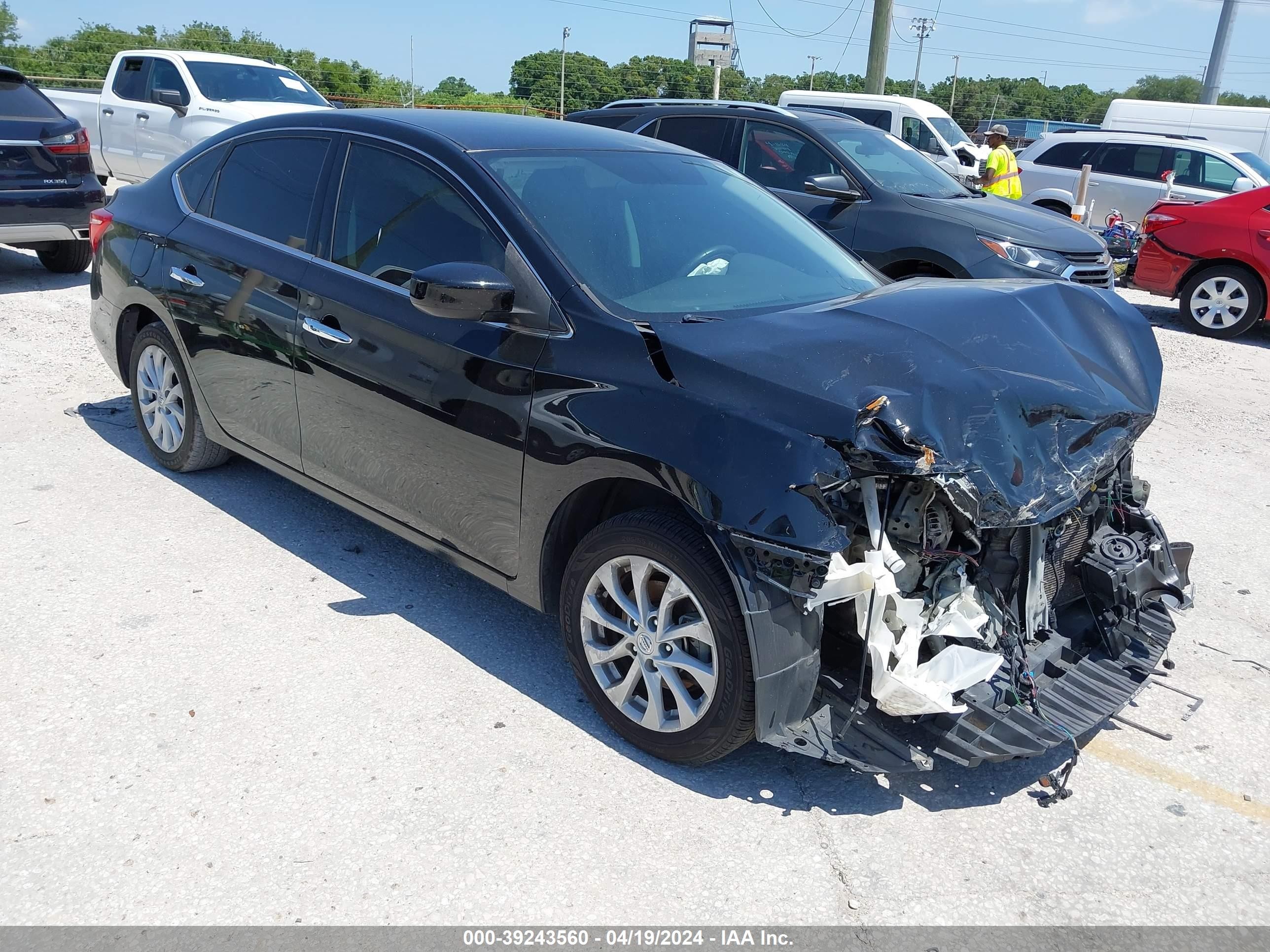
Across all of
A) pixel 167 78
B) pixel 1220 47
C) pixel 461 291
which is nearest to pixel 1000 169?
pixel 167 78

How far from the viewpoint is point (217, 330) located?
14.8ft

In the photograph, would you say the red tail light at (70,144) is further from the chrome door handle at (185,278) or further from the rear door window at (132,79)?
the chrome door handle at (185,278)

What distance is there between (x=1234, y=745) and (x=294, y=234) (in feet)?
12.7

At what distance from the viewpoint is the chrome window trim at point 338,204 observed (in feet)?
10.8

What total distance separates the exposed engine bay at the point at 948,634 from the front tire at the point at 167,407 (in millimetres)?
3292

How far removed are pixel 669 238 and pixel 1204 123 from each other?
1987 cm

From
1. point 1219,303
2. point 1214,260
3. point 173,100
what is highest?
point 173,100

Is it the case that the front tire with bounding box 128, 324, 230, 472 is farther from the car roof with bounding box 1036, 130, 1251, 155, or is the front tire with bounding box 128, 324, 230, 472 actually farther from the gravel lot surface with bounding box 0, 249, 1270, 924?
the car roof with bounding box 1036, 130, 1251, 155

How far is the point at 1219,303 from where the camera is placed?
34.2 feet

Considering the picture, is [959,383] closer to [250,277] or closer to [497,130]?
[497,130]

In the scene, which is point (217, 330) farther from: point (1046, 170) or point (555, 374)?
point (1046, 170)

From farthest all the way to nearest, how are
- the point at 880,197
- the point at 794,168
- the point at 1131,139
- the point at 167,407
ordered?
the point at 1131,139 → the point at 794,168 → the point at 880,197 → the point at 167,407

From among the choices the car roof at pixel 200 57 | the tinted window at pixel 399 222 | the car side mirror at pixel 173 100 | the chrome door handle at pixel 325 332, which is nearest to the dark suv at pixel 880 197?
the tinted window at pixel 399 222


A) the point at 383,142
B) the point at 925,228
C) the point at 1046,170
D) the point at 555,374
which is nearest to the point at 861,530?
the point at 555,374
